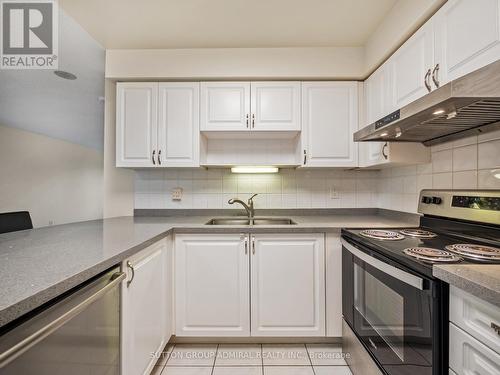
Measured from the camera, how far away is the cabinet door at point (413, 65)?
1303 mm

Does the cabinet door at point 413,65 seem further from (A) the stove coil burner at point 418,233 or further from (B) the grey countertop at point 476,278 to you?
(B) the grey countertop at point 476,278

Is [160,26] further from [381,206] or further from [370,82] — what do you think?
[381,206]

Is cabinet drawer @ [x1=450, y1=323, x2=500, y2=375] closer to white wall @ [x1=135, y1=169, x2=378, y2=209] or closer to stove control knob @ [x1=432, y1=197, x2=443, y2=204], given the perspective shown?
stove control knob @ [x1=432, y1=197, x2=443, y2=204]

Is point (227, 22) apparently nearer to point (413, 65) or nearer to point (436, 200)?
point (413, 65)

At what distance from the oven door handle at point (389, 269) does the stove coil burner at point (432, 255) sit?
81 millimetres

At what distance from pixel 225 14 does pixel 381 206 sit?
1.99 meters

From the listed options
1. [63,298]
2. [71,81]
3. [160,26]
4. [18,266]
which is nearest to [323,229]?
[63,298]

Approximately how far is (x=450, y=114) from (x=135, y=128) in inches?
80.4

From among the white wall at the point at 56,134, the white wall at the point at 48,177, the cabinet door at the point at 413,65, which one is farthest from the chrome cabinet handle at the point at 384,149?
the white wall at the point at 48,177

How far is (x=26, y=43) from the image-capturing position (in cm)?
167

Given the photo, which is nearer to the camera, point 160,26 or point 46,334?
point 46,334

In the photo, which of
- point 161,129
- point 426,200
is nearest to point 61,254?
point 161,129

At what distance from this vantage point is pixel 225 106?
197 cm

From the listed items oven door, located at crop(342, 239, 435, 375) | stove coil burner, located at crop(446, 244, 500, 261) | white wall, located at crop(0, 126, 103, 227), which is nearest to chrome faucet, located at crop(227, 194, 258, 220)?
Result: oven door, located at crop(342, 239, 435, 375)
